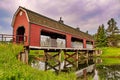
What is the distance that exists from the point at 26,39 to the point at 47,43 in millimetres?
3508

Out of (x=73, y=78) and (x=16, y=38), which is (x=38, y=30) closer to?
(x=16, y=38)

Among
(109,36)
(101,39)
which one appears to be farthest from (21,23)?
(109,36)

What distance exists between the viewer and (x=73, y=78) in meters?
15.5

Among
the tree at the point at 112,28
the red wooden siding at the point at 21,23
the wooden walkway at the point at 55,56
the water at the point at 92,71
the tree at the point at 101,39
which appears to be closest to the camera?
the water at the point at 92,71

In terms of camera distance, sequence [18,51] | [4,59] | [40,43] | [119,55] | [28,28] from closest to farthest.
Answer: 1. [4,59]
2. [18,51]
3. [28,28]
4. [40,43]
5. [119,55]

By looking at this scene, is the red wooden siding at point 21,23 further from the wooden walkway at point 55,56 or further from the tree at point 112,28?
the tree at point 112,28

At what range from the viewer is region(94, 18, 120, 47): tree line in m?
69.6

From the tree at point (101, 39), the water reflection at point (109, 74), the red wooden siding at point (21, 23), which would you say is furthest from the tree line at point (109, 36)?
the red wooden siding at point (21, 23)

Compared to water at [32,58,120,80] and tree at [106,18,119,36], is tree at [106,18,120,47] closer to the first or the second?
tree at [106,18,119,36]

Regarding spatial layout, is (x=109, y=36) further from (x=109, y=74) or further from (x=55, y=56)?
(x=109, y=74)

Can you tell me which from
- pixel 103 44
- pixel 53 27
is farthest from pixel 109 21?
pixel 53 27

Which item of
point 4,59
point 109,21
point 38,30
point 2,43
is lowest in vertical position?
point 4,59

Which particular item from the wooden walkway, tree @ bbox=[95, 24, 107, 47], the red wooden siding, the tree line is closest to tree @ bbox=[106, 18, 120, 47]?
the tree line

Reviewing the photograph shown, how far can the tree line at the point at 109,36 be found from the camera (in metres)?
69.6
